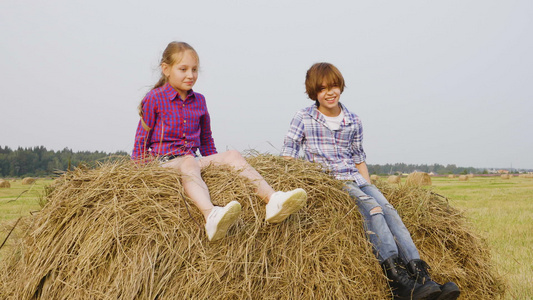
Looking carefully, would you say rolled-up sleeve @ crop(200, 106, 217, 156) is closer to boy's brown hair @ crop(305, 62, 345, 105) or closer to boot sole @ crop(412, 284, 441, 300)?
boy's brown hair @ crop(305, 62, 345, 105)

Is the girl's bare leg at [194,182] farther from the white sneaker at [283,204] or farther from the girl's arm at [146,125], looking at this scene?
the girl's arm at [146,125]

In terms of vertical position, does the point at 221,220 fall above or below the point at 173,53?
below

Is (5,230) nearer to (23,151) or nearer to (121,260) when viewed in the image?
(121,260)

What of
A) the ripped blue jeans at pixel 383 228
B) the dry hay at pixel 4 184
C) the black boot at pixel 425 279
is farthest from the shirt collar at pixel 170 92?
the dry hay at pixel 4 184

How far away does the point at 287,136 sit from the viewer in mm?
4258

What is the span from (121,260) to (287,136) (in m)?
2.05

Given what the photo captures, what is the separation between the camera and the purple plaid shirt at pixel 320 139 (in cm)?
409

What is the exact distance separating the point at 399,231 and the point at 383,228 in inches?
7.2

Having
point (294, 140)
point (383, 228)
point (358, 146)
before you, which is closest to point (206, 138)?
point (294, 140)

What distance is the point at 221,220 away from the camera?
264 centimetres

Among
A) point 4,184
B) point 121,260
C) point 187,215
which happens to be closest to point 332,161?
point 187,215

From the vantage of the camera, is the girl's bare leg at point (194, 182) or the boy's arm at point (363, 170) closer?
the girl's bare leg at point (194, 182)

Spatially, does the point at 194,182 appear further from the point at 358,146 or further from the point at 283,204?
the point at 358,146

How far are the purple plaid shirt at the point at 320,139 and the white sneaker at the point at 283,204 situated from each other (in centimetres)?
122
